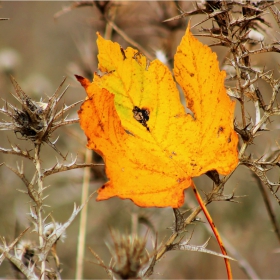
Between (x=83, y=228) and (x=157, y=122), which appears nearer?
(x=157, y=122)

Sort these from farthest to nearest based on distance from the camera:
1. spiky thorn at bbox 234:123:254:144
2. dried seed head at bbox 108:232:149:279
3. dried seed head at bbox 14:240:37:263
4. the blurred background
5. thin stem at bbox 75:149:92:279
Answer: the blurred background < thin stem at bbox 75:149:92:279 < dried seed head at bbox 14:240:37:263 < spiky thorn at bbox 234:123:254:144 < dried seed head at bbox 108:232:149:279

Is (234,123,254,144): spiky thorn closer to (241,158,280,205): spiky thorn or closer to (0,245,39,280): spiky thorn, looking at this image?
(241,158,280,205): spiky thorn

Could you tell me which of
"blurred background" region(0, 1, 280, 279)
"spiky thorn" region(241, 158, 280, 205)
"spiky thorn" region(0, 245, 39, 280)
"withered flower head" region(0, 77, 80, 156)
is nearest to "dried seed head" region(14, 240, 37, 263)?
"spiky thorn" region(0, 245, 39, 280)

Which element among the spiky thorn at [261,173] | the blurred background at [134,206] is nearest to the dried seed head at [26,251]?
the spiky thorn at [261,173]

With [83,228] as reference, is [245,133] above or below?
above

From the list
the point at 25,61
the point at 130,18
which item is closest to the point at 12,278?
the point at 130,18

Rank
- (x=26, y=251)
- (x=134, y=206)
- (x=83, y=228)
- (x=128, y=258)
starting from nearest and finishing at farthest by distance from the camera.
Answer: (x=128, y=258), (x=26, y=251), (x=83, y=228), (x=134, y=206)

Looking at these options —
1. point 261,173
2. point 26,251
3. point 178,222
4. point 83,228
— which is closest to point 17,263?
point 26,251

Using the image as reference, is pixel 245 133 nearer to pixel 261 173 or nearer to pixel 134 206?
pixel 261 173

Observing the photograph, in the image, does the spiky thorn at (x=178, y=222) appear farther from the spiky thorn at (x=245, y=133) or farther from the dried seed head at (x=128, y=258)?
the spiky thorn at (x=245, y=133)
